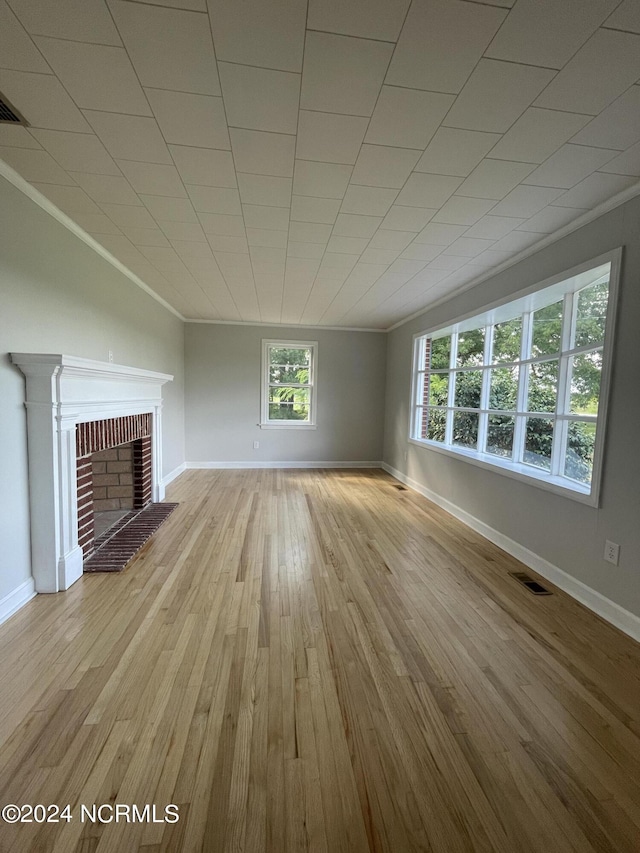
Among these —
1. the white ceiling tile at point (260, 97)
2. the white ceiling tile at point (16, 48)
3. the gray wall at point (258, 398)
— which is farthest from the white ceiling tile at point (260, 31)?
the gray wall at point (258, 398)

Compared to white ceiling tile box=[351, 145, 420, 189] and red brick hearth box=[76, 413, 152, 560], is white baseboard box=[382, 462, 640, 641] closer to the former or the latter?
white ceiling tile box=[351, 145, 420, 189]

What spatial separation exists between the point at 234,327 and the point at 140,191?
3.85m

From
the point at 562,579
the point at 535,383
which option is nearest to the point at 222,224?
the point at 535,383

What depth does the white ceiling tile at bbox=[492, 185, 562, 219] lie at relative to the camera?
2057mm

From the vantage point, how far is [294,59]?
129 cm

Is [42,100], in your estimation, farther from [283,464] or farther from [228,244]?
[283,464]

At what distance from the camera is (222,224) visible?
254 centimetres

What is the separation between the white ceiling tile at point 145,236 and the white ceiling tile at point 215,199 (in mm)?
604

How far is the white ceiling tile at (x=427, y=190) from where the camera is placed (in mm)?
1964

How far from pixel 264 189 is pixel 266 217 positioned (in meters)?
0.32

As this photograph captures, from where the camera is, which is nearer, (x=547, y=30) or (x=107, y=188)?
(x=547, y=30)

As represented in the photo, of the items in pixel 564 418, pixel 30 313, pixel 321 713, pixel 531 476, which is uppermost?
pixel 30 313

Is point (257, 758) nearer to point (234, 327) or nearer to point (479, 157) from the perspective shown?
point (479, 157)

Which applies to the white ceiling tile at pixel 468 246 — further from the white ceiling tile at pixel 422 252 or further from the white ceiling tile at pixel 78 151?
the white ceiling tile at pixel 78 151
